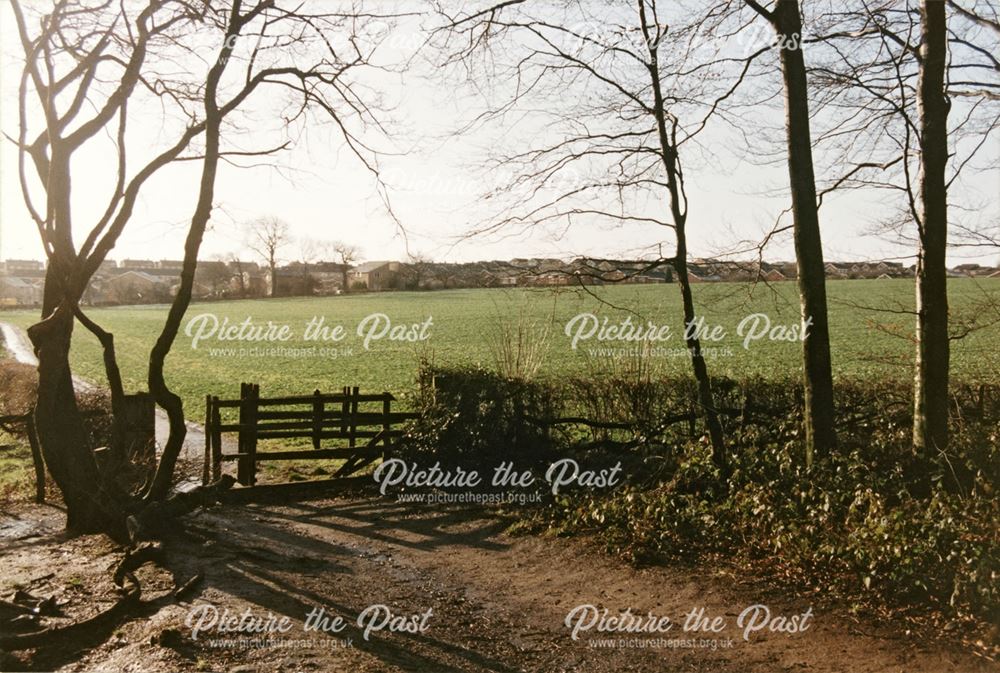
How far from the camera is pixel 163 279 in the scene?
13950cm

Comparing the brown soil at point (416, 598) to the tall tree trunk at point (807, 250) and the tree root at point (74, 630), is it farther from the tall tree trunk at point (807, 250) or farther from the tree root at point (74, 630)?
the tall tree trunk at point (807, 250)

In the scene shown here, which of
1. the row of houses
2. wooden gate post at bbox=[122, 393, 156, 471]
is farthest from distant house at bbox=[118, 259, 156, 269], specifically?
wooden gate post at bbox=[122, 393, 156, 471]

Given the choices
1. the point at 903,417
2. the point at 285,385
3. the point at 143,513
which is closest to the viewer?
the point at 143,513

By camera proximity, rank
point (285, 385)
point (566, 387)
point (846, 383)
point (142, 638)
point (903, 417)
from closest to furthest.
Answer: point (142, 638), point (903, 417), point (846, 383), point (566, 387), point (285, 385)

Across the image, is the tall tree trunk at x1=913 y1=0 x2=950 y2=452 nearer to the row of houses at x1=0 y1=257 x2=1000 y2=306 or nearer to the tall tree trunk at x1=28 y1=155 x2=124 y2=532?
the row of houses at x1=0 y1=257 x2=1000 y2=306

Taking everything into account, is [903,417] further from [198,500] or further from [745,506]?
[198,500]

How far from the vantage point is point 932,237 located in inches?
352

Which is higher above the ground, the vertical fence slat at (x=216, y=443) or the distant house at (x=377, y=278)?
the distant house at (x=377, y=278)

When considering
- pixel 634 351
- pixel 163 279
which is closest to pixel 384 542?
pixel 634 351

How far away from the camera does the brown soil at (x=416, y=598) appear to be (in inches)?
229

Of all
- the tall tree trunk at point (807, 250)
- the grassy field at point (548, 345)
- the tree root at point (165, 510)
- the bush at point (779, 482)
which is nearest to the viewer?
the bush at point (779, 482)

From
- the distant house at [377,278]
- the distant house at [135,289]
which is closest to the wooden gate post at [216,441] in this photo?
the distant house at [377,278]

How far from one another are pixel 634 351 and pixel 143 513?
7330mm

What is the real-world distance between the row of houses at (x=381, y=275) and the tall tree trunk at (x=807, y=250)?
3.94 ft
